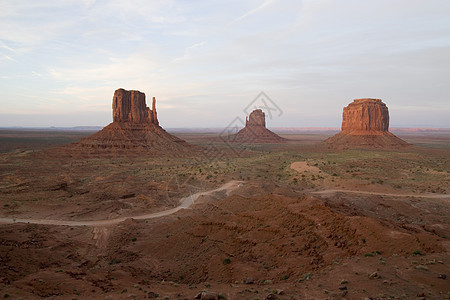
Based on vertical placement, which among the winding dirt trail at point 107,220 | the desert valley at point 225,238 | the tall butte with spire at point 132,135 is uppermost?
the tall butte with spire at point 132,135

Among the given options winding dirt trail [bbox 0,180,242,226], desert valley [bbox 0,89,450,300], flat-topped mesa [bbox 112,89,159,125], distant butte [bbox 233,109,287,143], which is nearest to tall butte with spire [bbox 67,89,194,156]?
flat-topped mesa [bbox 112,89,159,125]

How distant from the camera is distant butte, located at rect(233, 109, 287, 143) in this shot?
153688 mm

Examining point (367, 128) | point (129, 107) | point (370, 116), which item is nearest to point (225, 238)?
point (129, 107)

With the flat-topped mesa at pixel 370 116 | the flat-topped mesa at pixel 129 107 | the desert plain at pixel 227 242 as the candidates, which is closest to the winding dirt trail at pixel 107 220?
the desert plain at pixel 227 242

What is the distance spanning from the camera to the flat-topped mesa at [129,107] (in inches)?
3521

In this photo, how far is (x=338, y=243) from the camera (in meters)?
14.4

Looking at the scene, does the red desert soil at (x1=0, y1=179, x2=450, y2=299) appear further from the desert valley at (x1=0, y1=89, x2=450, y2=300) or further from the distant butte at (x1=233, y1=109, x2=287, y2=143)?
the distant butte at (x1=233, y1=109, x2=287, y2=143)

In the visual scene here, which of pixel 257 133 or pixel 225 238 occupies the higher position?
pixel 257 133

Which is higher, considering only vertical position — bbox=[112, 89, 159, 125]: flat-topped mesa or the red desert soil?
bbox=[112, 89, 159, 125]: flat-topped mesa

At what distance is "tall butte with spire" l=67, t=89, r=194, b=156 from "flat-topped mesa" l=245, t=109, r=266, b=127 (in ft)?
270

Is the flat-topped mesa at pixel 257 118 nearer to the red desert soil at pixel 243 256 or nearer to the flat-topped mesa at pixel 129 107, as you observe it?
the flat-topped mesa at pixel 129 107

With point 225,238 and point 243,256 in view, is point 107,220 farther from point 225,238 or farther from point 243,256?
point 243,256

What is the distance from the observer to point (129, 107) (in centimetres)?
9106

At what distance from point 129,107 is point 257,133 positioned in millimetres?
86834
